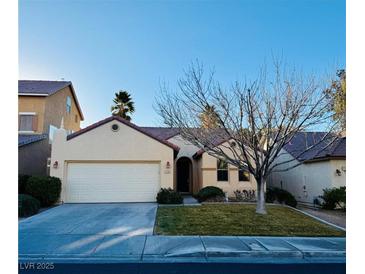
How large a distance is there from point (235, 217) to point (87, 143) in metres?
9.42

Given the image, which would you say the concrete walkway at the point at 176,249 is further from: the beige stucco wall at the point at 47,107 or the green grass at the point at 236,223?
the beige stucco wall at the point at 47,107

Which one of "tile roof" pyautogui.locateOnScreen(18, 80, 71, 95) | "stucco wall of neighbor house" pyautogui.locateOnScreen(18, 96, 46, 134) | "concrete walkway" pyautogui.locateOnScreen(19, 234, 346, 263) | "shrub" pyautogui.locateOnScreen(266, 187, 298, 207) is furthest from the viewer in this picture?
"tile roof" pyautogui.locateOnScreen(18, 80, 71, 95)

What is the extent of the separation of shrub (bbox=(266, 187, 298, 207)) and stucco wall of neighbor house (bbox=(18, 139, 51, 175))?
14.6 meters

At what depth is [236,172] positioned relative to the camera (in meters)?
16.7

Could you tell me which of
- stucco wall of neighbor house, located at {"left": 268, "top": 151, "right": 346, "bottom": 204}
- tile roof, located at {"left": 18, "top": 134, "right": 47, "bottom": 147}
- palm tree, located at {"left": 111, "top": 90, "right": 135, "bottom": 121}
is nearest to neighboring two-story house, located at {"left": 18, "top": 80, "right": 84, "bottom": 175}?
tile roof, located at {"left": 18, "top": 134, "right": 47, "bottom": 147}

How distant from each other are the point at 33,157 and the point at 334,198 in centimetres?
1785

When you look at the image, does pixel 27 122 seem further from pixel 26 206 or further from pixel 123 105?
pixel 26 206

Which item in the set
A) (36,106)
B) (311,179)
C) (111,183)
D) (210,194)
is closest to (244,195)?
(210,194)

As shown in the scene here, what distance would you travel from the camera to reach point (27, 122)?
58.0 ft

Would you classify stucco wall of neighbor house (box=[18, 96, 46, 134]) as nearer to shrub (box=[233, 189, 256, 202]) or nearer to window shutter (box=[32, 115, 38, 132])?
window shutter (box=[32, 115, 38, 132])

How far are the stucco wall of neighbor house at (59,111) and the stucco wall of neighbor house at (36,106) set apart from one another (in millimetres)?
284

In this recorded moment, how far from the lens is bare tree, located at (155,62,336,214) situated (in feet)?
34.2

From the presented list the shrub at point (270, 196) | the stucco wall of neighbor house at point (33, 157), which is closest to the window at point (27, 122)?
the stucco wall of neighbor house at point (33, 157)
